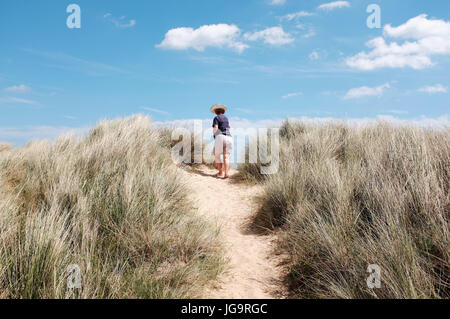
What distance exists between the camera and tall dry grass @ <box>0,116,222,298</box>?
7.88 feet

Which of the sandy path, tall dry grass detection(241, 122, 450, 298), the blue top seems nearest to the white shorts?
the blue top

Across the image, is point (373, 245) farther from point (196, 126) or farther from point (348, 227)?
point (196, 126)

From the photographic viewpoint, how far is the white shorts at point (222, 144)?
845 centimetres

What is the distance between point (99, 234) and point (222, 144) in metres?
5.47

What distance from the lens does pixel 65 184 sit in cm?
402

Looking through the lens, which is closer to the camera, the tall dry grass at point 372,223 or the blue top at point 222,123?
the tall dry grass at point 372,223

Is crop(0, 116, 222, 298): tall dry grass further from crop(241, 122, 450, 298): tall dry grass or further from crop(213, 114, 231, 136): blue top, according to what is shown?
Result: crop(213, 114, 231, 136): blue top

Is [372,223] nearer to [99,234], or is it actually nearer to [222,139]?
[99,234]

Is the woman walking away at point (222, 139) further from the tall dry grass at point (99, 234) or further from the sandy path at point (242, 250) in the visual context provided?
the tall dry grass at point (99, 234)

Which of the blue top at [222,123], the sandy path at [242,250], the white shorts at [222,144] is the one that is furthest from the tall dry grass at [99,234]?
the blue top at [222,123]

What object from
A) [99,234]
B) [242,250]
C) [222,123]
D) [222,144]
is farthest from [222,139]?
[99,234]

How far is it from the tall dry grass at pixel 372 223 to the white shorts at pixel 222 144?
11.2 feet

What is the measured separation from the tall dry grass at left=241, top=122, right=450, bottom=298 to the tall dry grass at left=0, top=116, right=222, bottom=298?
1122 mm
